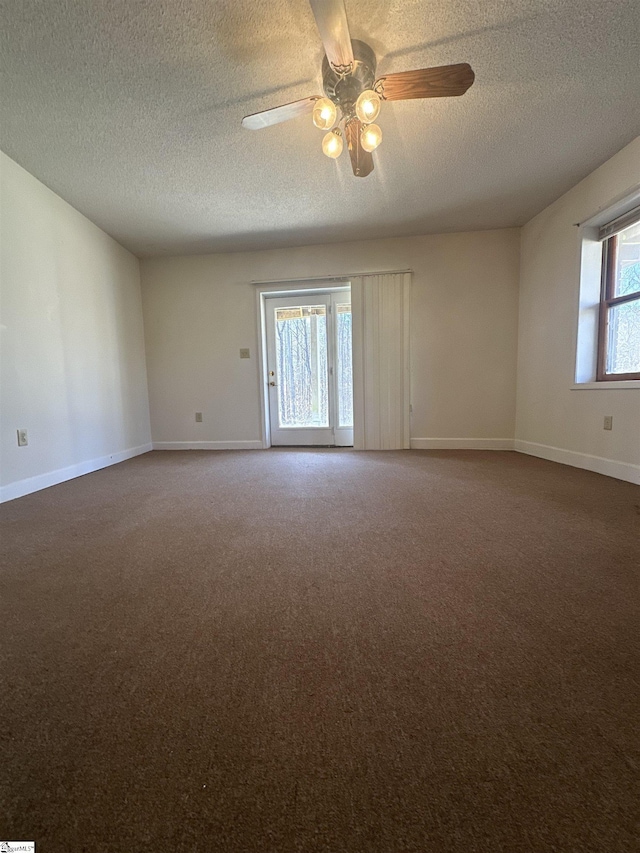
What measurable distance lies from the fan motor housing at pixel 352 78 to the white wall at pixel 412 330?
188 centimetres

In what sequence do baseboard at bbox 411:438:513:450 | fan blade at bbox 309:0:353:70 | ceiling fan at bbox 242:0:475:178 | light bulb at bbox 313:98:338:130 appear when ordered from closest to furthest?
fan blade at bbox 309:0:353:70 < ceiling fan at bbox 242:0:475:178 < light bulb at bbox 313:98:338:130 < baseboard at bbox 411:438:513:450

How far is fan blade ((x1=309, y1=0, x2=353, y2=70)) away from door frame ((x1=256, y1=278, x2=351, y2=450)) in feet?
7.20

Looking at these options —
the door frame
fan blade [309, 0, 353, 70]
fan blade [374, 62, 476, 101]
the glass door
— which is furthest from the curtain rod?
fan blade [309, 0, 353, 70]

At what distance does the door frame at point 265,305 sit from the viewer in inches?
145

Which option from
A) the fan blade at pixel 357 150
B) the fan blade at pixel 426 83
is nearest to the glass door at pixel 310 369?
the fan blade at pixel 357 150

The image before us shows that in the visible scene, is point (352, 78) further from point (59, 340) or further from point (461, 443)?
point (461, 443)

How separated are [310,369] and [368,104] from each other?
2549 millimetres

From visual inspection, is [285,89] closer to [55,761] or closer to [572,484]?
[55,761]

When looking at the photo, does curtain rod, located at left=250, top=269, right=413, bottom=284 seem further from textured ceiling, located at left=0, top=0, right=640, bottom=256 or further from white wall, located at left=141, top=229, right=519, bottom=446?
textured ceiling, located at left=0, top=0, right=640, bottom=256

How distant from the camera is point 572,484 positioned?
7.42ft

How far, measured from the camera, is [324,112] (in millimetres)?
1571

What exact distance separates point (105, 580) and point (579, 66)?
3.32 meters

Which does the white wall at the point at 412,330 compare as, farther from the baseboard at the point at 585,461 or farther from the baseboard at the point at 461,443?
the baseboard at the point at 585,461

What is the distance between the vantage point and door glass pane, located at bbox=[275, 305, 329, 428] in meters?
3.85
